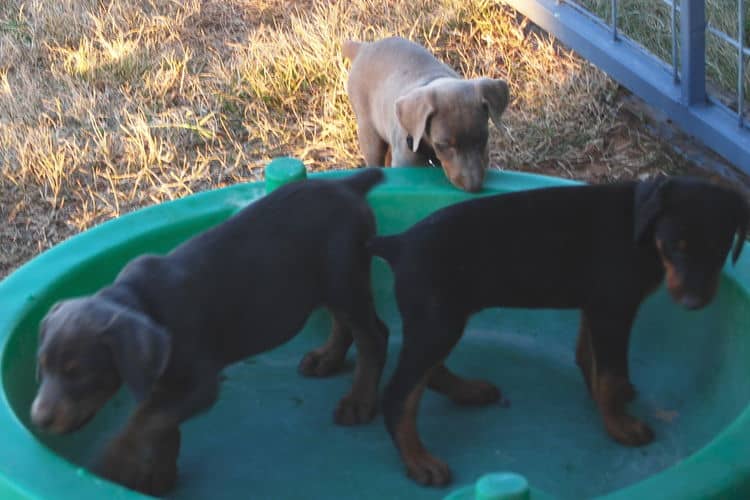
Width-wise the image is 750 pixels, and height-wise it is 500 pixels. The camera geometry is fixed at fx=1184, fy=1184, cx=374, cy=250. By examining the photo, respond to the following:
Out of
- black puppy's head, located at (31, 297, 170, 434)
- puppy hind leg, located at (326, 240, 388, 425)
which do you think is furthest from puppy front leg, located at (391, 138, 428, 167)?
black puppy's head, located at (31, 297, 170, 434)

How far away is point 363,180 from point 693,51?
187 cm

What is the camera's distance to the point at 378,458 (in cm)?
348

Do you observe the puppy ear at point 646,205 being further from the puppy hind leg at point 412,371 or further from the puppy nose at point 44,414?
the puppy nose at point 44,414

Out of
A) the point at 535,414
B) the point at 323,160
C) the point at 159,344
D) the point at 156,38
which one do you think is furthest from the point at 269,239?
the point at 156,38

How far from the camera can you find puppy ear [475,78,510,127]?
432cm

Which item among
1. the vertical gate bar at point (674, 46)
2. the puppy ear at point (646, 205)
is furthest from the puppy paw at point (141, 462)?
the vertical gate bar at point (674, 46)

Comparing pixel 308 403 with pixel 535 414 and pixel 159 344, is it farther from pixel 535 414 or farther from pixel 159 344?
pixel 159 344

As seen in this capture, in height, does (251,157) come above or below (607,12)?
below

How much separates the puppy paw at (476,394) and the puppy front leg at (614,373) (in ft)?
1.22

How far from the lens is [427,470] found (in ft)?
10.9

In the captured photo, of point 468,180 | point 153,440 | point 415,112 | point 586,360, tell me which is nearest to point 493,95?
point 415,112

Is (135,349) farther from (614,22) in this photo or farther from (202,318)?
(614,22)

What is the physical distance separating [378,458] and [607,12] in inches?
134

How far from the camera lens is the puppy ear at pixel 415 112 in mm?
4273
